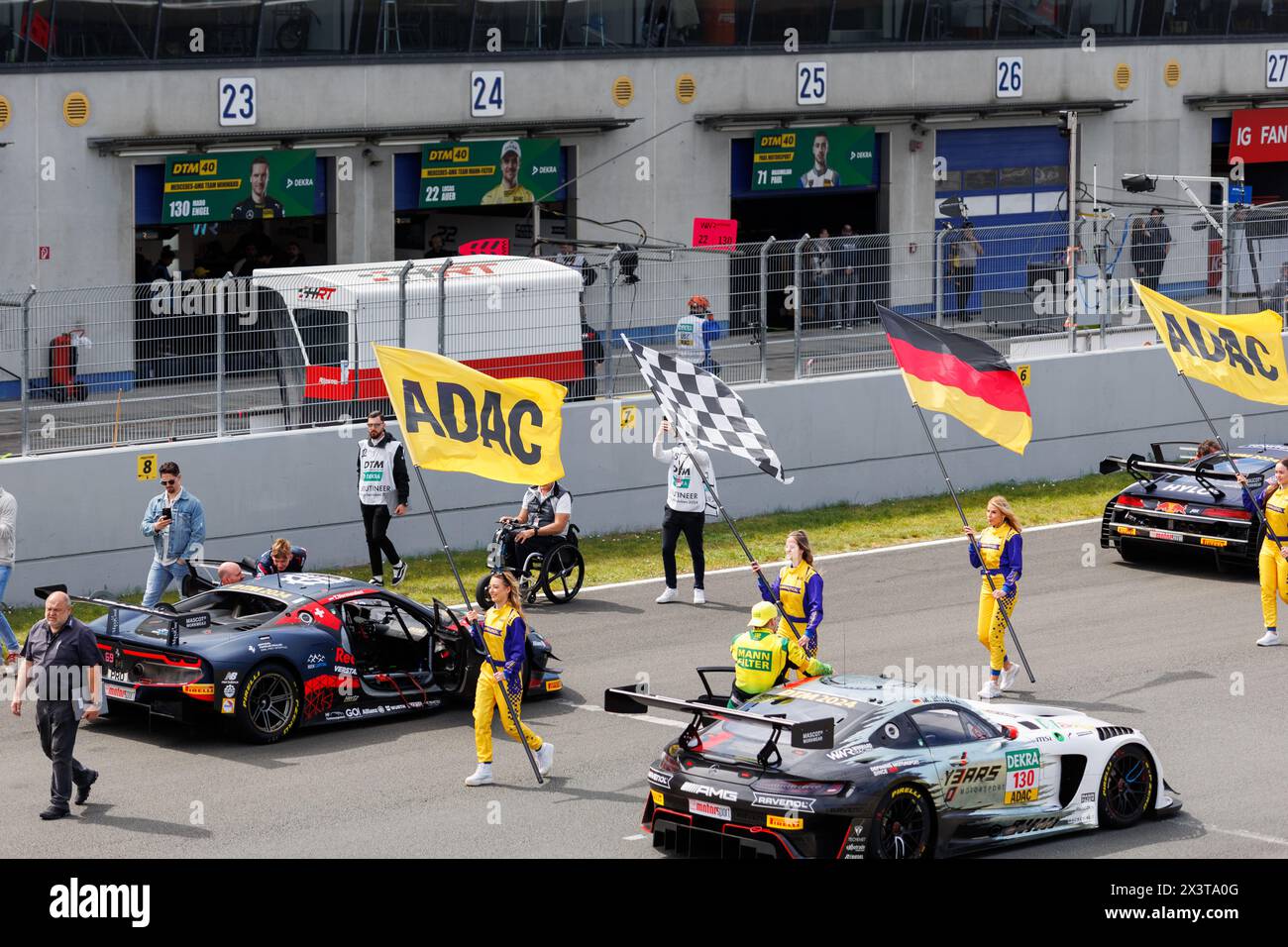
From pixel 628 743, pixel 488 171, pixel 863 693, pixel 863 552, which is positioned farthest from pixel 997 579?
pixel 488 171

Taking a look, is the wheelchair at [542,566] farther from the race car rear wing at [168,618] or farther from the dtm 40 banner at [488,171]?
the dtm 40 banner at [488,171]

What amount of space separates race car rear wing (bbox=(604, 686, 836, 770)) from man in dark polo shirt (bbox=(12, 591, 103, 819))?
333 cm

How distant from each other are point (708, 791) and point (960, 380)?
6.51 m

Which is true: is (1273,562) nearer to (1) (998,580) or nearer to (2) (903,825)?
(1) (998,580)

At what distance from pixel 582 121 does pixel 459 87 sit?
7.19 ft

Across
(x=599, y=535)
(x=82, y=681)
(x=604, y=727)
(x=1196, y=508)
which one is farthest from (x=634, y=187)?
(x=82, y=681)

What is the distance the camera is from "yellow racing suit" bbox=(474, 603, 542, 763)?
12.4m

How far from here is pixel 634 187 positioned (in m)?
32.7

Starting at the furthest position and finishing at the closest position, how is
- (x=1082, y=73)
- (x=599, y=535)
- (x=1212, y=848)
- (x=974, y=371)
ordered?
(x=1082, y=73) → (x=599, y=535) → (x=974, y=371) → (x=1212, y=848)

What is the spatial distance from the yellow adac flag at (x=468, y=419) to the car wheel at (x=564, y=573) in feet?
12.8

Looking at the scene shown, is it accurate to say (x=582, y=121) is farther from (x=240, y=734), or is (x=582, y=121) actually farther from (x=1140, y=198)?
(x=240, y=734)

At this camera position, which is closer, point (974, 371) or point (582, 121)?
point (974, 371)

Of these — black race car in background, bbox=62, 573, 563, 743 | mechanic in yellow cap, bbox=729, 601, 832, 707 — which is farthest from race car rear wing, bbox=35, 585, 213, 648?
mechanic in yellow cap, bbox=729, 601, 832, 707

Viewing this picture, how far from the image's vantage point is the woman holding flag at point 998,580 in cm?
1502
